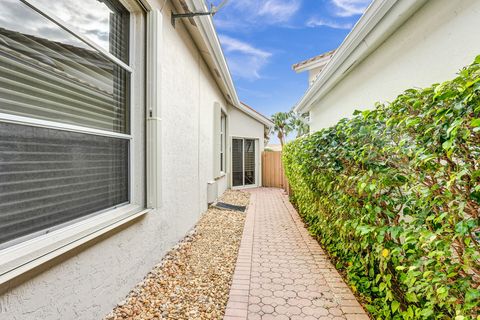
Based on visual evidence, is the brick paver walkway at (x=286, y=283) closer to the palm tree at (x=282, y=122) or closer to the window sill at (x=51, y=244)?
the window sill at (x=51, y=244)

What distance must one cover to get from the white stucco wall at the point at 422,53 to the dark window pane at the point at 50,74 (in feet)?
13.3

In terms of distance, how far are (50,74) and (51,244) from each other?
1.48m

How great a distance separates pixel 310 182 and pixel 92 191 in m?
3.78

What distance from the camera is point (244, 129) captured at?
46.1ft

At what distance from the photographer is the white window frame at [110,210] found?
1.81 meters

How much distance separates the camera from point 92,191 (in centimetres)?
276

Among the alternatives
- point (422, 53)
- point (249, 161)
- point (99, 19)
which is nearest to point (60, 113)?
point (99, 19)

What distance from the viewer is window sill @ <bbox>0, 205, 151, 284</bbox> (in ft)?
5.61

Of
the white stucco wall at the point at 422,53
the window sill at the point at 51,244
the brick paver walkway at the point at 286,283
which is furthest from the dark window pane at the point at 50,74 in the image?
the white stucco wall at the point at 422,53

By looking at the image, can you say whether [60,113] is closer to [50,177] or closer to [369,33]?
[50,177]

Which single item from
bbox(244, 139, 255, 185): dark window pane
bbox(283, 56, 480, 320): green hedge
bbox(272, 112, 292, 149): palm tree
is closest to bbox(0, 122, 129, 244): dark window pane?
bbox(283, 56, 480, 320): green hedge

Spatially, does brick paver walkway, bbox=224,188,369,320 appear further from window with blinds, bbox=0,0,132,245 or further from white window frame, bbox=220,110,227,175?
white window frame, bbox=220,110,227,175

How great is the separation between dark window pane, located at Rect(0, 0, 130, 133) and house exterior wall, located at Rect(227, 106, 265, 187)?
33.1 feet

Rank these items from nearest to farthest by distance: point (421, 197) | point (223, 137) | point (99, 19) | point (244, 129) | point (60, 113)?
point (421, 197), point (60, 113), point (99, 19), point (223, 137), point (244, 129)
